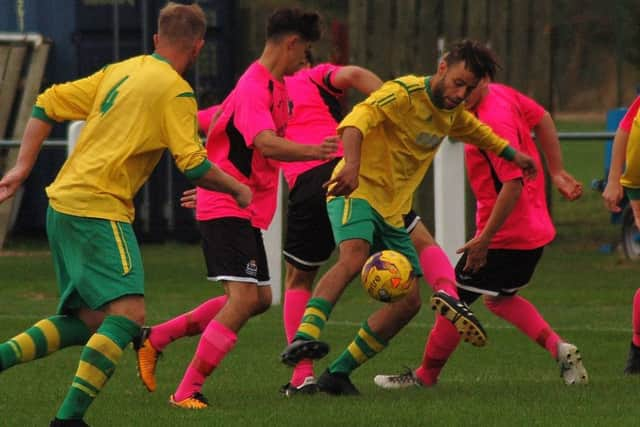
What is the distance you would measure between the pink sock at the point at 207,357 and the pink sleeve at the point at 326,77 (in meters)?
1.99

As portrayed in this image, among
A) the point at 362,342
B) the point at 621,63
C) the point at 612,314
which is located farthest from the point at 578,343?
the point at 621,63

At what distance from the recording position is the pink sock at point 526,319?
947 cm

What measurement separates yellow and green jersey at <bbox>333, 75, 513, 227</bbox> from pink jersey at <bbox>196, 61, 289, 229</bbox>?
1.25 feet

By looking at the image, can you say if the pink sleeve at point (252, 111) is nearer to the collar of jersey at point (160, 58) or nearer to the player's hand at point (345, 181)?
the player's hand at point (345, 181)

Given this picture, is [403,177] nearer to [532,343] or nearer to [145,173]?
[145,173]

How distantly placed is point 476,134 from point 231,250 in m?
1.41

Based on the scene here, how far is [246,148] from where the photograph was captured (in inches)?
339

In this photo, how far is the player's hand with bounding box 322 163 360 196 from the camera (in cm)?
819

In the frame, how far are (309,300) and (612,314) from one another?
16.8 feet

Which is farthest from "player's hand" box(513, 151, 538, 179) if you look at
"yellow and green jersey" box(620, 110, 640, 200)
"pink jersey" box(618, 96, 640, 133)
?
"pink jersey" box(618, 96, 640, 133)

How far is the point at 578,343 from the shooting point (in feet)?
37.4

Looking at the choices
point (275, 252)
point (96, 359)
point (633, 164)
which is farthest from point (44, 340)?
point (275, 252)

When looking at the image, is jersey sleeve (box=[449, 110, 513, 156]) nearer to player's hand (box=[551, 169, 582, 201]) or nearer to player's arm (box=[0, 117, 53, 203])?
player's hand (box=[551, 169, 582, 201])

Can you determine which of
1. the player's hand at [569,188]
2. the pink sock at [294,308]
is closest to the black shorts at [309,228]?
the pink sock at [294,308]
